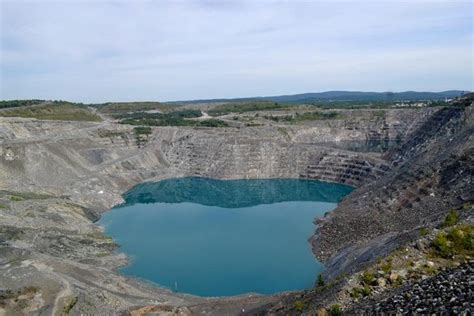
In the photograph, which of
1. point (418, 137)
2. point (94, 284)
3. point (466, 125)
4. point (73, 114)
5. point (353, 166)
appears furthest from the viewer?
point (73, 114)

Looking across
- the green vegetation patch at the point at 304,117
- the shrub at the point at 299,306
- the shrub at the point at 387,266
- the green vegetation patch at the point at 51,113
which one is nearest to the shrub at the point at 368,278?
the shrub at the point at 387,266

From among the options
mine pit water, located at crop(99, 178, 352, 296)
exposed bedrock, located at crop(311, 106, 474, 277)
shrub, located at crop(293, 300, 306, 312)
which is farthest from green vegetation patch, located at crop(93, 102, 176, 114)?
shrub, located at crop(293, 300, 306, 312)

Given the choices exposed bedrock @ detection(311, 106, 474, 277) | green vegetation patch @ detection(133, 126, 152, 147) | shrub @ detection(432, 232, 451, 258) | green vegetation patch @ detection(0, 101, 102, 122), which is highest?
green vegetation patch @ detection(0, 101, 102, 122)

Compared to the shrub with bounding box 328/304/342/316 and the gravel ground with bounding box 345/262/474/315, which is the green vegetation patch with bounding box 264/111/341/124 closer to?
the shrub with bounding box 328/304/342/316

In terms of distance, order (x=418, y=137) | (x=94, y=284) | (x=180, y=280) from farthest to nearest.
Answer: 1. (x=418, y=137)
2. (x=180, y=280)
3. (x=94, y=284)

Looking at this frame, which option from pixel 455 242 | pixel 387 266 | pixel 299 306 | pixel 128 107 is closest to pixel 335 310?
pixel 387 266

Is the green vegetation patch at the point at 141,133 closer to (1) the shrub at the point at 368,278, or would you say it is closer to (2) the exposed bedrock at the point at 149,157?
(2) the exposed bedrock at the point at 149,157

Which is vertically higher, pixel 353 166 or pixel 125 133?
pixel 125 133

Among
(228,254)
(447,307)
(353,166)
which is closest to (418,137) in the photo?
(353,166)

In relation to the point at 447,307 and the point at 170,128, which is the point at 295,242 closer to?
the point at 447,307
